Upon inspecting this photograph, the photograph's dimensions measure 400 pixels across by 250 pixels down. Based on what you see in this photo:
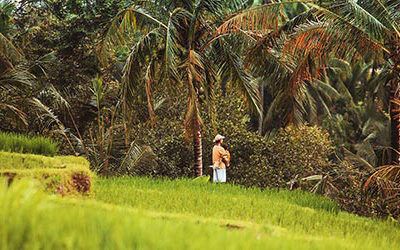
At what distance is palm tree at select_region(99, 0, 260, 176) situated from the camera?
539 inches

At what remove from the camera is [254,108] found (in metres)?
14.1

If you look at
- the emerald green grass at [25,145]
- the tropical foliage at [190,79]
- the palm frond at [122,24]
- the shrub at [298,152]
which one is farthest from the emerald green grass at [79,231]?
the shrub at [298,152]

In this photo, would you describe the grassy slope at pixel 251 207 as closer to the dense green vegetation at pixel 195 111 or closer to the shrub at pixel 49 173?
the dense green vegetation at pixel 195 111

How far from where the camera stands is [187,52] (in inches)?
588

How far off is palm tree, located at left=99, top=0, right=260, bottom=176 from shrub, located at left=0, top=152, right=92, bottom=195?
428 cm

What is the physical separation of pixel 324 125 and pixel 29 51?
12.8 m

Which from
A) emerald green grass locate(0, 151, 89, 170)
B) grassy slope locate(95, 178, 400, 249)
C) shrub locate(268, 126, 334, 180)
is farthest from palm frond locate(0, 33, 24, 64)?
shrub locate(268, 126, 334, 180)

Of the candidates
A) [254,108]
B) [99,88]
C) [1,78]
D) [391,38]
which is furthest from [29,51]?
[391,38]

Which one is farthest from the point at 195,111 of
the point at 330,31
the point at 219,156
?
the point at 330,31

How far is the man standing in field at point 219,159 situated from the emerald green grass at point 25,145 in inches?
126

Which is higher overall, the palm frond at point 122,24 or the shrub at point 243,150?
the palm frond at point 122,24

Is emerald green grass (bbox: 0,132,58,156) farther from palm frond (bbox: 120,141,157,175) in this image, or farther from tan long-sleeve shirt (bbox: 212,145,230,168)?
palm frond (bbox: 120,141,157,175)

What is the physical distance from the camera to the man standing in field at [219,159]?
523 inches

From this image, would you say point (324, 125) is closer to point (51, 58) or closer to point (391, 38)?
point (51, 58)
